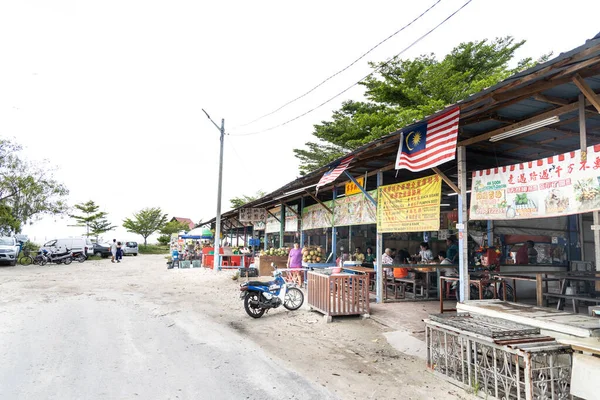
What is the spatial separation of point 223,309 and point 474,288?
21.8 ft

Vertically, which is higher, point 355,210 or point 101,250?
point 355,210

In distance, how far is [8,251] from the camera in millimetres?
22766

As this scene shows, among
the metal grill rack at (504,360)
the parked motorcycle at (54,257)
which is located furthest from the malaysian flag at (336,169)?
the parked motorcycle at (54,257)

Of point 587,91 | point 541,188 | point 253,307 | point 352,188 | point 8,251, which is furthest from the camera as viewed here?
point 8,251

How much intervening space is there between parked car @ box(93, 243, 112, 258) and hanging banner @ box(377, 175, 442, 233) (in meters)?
31.6

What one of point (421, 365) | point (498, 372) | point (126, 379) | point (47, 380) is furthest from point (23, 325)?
point (498, 372)

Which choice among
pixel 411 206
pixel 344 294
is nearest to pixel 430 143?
pixel 411 206

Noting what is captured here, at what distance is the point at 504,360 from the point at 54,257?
93.0ft

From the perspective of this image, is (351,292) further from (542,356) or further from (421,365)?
(542,356)

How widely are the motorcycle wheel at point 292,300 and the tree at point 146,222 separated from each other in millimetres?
50941

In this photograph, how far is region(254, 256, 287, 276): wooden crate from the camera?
1695 centimetres

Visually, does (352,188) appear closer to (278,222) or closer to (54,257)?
(278,222)

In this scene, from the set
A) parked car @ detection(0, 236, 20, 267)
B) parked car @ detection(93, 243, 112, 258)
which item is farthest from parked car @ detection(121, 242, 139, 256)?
parked car @ detection(0, 236, 20, 267)

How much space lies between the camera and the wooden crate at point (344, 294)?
8023mm
